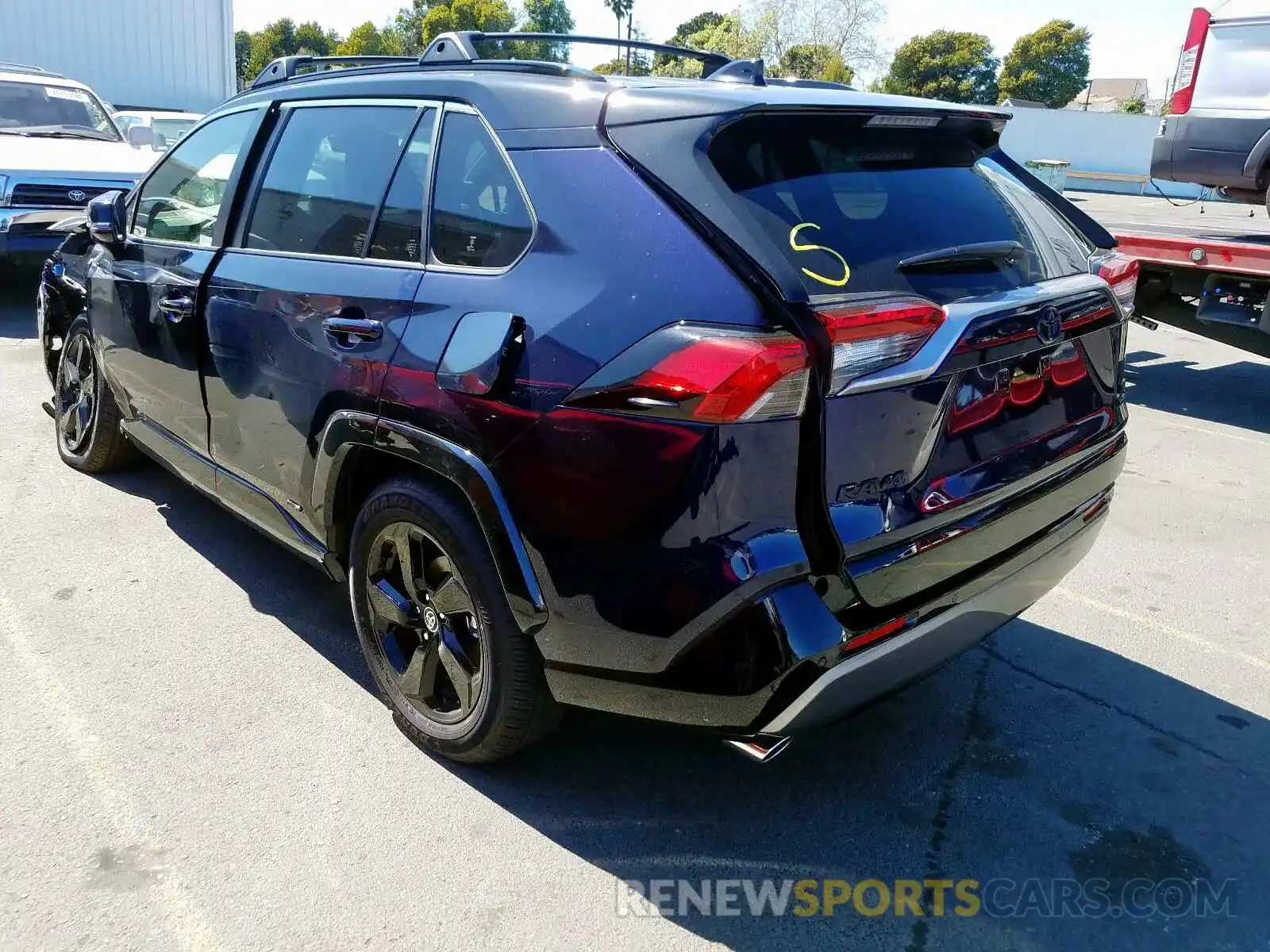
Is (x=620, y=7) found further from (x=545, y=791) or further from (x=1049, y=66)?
(x=545, y=791)

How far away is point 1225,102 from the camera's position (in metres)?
7.72

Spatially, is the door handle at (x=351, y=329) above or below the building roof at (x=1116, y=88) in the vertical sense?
below

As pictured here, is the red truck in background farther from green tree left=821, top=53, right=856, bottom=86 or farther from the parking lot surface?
green tree left=821, top=53, right=856, bottom=86

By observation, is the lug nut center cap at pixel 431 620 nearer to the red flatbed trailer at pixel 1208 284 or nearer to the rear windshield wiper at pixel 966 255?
the rear windshield wiper at pixel 966 255

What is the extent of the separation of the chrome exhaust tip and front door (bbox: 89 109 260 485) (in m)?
2.30

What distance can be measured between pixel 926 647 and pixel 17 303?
9669 mm

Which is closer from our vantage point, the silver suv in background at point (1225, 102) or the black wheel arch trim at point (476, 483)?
the black wheel arch trim at point (476, 483)

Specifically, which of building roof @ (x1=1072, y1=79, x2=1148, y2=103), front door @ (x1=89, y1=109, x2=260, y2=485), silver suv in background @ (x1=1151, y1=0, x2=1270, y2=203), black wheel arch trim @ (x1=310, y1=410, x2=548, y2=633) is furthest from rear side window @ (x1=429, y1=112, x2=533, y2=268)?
building roof @ (x1=1072, y1=79, x2=1148, y2=103)

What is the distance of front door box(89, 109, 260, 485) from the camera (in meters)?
3.51

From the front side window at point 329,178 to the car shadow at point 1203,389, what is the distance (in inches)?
240

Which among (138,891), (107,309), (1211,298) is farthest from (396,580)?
(1211,298)

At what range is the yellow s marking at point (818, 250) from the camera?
2.11m

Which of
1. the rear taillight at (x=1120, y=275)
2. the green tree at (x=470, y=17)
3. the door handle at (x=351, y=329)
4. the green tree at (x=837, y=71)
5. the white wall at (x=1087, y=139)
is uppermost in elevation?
the green tree at (x=470, y=17)

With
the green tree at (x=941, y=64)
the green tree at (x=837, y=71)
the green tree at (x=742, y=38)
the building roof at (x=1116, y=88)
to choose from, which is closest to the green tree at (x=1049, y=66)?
the green tree at (x=941, y=64)
